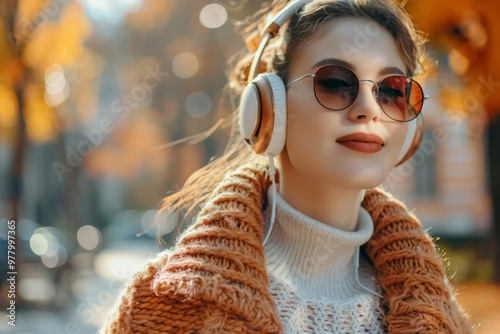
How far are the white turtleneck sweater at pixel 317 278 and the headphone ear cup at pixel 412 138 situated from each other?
27 cm

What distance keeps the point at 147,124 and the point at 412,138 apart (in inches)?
933

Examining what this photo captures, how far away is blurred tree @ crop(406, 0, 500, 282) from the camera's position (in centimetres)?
726

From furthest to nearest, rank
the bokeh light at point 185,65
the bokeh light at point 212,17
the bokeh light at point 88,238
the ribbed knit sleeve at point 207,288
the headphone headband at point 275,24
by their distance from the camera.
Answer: the bokeh light at point 88,238 < the bokeh light at point 185,65 < the bokeh light at point 212,17 < the headphone headband at point 275,24 < the ribbed knit sleeve at point 207,288

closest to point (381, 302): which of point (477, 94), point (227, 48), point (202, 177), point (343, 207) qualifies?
point (343, 207)

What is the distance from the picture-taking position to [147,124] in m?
25.1

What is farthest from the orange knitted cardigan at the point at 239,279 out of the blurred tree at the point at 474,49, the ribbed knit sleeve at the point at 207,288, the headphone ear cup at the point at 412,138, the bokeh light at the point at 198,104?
the bokeh light at the point at 198,104

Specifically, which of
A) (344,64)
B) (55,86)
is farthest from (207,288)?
(55,86)

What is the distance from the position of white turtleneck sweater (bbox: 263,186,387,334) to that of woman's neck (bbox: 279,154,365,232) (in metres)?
0.04

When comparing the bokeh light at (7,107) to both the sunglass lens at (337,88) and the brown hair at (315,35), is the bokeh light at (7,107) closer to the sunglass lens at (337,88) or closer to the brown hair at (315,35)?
the brown hair at (315,35)

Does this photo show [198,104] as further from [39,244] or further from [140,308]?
[140,308]

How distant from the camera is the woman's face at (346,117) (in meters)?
1.83

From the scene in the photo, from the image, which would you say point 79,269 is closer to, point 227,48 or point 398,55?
point 227,48

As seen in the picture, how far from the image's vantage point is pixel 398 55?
198cm

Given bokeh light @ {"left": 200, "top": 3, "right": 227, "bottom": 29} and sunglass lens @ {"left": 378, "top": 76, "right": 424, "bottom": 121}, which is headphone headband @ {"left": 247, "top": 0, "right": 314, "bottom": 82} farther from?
bokeh light @ {"left": 200, "top": 3, "right": 227, "bottom": 29}
